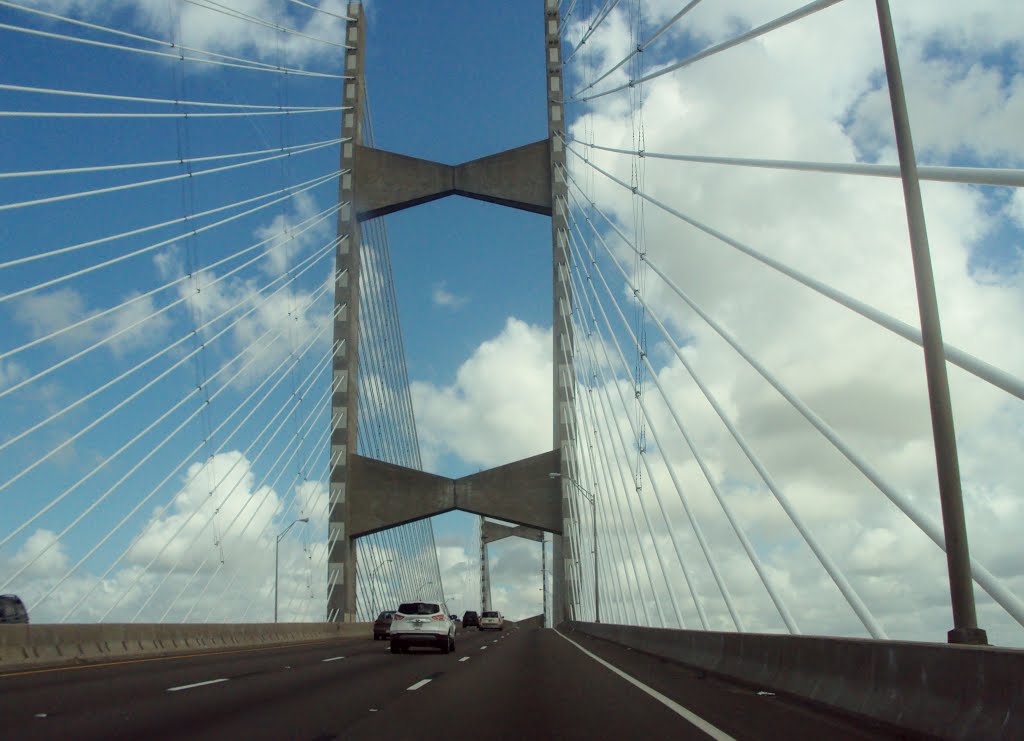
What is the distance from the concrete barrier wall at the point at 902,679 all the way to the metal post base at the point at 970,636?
0.87 feet

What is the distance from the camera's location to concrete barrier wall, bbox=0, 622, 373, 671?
1659cm

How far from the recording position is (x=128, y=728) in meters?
8.05

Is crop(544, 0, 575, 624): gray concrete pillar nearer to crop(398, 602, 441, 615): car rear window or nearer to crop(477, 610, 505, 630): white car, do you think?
crop(398, 602, 441, 615): car rear window

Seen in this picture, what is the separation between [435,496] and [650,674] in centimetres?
2571

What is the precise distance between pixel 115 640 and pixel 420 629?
272 inches

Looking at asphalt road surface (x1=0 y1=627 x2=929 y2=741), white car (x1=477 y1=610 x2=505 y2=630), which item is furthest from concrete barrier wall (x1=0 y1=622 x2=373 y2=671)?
white car (x1=477 y1=610 x2=505 y2=630)

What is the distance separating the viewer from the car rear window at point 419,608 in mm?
25047

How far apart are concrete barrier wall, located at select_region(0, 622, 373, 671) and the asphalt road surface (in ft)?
3.43

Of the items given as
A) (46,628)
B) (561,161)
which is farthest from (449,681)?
(561,161)

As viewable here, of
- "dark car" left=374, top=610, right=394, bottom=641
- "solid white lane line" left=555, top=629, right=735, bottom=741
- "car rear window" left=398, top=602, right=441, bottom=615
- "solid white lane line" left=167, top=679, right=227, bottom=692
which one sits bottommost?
"solid white lane line" left=555, top=629, right=735, bottom=741

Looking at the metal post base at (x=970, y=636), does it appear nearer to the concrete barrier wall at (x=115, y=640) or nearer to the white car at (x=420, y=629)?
the concrete barrier wall at (x=115, y=640)

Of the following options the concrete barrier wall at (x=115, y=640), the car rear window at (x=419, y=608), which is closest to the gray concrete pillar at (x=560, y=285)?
the concrete barrier wall at (x=115, y=640)

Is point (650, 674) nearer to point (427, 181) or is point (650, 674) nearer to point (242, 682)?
point (242, 682)

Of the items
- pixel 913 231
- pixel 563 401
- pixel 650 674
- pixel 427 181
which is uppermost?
pixel 427 181
